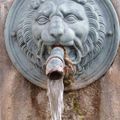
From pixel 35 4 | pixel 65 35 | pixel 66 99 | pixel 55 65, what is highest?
pixel 35 4

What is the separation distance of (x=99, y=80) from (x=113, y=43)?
0.18 meters

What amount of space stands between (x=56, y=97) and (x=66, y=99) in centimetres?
16

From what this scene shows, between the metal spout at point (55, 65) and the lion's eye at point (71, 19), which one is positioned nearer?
the metal spout at point (55, 65)

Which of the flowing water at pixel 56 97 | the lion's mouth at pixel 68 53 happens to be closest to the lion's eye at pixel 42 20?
the lion's mouth at pixel 68 53

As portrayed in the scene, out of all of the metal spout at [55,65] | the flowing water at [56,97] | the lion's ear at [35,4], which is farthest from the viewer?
the lion's ear at [35,4]

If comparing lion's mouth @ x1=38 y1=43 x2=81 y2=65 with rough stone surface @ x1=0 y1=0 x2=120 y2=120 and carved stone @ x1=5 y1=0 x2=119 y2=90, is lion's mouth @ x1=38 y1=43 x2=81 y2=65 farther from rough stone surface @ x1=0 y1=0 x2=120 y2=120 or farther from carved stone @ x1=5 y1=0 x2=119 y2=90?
rough stone surface @ x1=0 y1=0 x2=120 y2=120

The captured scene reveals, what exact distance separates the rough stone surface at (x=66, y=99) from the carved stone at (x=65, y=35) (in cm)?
4

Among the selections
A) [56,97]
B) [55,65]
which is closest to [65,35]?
[55,65]

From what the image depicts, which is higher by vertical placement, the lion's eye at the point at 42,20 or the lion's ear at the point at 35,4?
the lion's ear at the point at 35,4

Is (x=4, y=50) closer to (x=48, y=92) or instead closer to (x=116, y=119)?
(x=48, y=92)

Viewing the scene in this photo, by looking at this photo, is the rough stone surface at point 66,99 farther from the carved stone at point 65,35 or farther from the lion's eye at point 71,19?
the lion's eye at point 71,19

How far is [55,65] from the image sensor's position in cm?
377

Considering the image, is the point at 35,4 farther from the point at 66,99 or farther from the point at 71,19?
the point at 66,99

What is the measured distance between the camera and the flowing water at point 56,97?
387cm
